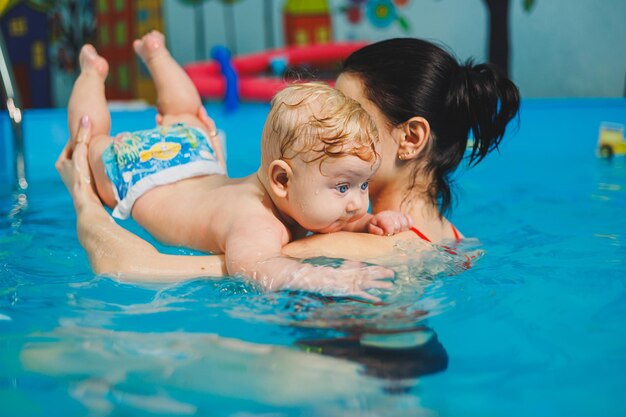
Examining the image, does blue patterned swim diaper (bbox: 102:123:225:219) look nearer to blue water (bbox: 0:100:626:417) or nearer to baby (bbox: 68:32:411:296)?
baby (bbox: 68:32:411:296)

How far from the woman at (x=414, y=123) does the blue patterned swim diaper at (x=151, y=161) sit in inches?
6.0

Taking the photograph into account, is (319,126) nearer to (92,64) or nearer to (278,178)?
(278,178)

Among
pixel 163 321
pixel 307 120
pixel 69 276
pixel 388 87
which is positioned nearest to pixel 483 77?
pixel 388 87

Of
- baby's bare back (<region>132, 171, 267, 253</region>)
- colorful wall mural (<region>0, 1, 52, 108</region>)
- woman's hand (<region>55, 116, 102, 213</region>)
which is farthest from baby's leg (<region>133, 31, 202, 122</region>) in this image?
colorful wall mural (<region>0, 1, 52, 108</region>)

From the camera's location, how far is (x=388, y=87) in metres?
2.26

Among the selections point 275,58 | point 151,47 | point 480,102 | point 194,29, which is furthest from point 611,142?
point 194,29

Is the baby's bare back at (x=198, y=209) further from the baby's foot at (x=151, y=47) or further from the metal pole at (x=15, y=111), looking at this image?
the metal pole at (x=15, y=111)

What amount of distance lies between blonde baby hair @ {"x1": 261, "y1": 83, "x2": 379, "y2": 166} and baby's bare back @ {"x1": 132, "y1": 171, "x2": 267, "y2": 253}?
8.3 inches

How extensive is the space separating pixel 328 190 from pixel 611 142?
3.29 meters

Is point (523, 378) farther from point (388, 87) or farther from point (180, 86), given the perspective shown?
point (180, 86)

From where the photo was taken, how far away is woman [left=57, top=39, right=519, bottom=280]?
7.38 ft

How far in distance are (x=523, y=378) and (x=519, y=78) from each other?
5.66 meters

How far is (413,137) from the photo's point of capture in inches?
90.8

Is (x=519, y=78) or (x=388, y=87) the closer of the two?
(x=388, y=87)
